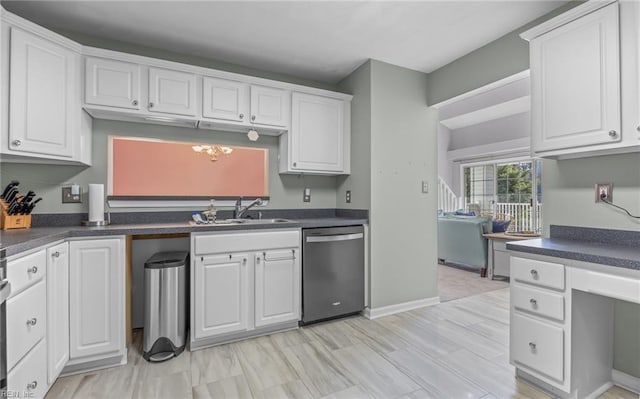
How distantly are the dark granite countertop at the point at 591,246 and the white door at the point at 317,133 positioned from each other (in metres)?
1.84

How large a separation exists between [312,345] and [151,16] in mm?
2827

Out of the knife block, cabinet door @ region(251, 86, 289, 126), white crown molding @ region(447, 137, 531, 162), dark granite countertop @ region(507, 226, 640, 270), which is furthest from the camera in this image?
white crown molding @ region(447, 137, 531, 162)

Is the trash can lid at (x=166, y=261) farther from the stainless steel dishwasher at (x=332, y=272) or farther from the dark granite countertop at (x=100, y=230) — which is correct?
the stainless steel dishwasher at (x=332, y=272)

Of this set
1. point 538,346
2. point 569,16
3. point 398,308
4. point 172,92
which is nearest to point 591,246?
point 538,346

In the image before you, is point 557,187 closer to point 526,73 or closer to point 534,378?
point 526,73

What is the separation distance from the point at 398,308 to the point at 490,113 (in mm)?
5182

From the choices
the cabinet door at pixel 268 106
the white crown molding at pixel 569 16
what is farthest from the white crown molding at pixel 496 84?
the cabinet door at pixel 268 106

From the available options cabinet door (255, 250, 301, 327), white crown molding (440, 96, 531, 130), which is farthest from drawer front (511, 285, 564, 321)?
white crown molding (440, 96, 531, 130)

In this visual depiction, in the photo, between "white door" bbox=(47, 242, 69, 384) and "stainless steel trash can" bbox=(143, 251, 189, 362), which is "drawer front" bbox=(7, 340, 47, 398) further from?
"stainless steel trash can" bbox=(143, 251, 189, 362)

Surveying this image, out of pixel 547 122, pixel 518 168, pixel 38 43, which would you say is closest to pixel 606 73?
pixel 547 122

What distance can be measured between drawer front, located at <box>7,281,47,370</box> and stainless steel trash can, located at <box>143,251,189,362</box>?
59 centimetres

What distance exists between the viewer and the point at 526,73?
8.03 feet

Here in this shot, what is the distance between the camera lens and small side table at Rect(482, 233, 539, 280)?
162 inches

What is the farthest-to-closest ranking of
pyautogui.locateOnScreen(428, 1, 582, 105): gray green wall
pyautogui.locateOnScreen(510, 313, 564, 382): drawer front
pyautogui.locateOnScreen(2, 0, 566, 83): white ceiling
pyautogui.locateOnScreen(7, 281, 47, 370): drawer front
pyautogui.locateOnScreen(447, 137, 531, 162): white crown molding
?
1. pyautogui.locateOnScreen(447, 137, 531, 162): white crown molding
2. pyautogui.locateOnScreen(428, 1, 582, 105): gray green wall
3. pyautogui.locateOnScreen(2, 0, 566, 83): white ceiling
4. pyautogui.locateOnScreen(510, 313, 564, 382): drawer front
5. pyautogui.locateOnScreen(7, 281, 47, 370): drawer front
